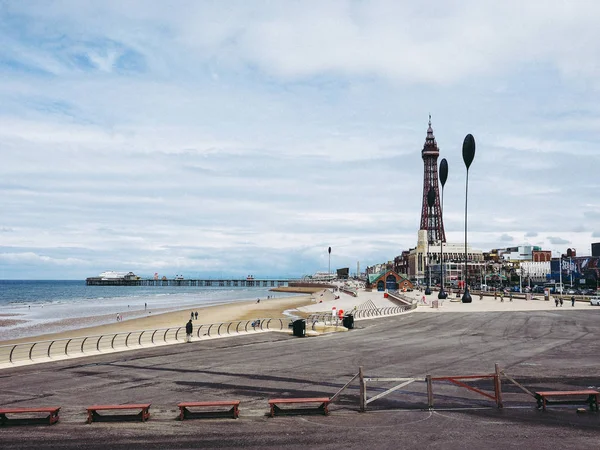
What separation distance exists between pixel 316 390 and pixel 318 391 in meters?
0.18

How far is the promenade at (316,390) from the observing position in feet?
42.7

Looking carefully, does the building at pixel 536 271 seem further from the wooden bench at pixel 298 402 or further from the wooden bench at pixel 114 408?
the wooden bench at pixel 114 408

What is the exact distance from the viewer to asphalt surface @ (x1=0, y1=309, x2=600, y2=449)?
13.0 meters

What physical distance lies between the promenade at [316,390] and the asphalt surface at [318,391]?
0.05 m

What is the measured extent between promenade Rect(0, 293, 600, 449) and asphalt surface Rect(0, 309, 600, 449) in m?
0.05

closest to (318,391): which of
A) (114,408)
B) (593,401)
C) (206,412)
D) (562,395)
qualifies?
(206,412)

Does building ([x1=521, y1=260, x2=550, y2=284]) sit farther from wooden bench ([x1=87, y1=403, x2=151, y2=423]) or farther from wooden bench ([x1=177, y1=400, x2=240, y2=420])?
wooden bench ([x1=87, y1=403, x2=151, y2=423])

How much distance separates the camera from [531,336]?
3544 cm

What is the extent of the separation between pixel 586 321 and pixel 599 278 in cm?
10568

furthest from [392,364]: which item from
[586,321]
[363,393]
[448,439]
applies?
[586,321]

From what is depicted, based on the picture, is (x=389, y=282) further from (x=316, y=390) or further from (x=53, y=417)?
(x=53, y=417)

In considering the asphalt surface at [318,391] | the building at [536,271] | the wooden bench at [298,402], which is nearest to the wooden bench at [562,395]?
the asphalt surface at [318,391]

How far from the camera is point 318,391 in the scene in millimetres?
18391

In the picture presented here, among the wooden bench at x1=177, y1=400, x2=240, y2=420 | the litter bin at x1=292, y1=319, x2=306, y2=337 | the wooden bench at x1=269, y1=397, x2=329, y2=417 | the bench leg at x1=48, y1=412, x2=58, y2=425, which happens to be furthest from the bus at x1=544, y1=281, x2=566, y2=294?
the bench leg at x1=48, y1=412, x2=58, y2=425
